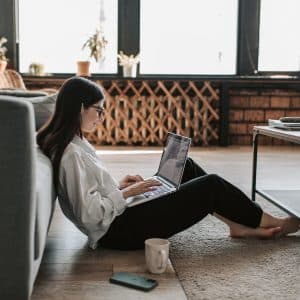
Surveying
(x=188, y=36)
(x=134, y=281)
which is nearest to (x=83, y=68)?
(x=188, y=36)

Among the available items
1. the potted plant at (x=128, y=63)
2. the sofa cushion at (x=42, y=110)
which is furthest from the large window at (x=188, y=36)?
the sofa cushion at (x=42, y=110)

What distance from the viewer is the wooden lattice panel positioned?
16.4 feet

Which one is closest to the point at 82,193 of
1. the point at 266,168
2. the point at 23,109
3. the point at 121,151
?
the point at 23,109

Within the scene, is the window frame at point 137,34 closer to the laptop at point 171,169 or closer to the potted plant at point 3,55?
the potted plant at point 3,55

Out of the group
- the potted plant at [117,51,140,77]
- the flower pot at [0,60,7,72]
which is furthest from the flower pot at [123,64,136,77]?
the flower pot at [0,60,7,72]

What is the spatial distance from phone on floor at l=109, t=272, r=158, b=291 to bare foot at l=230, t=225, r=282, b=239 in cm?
52

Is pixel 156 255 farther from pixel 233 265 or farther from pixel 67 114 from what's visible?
pixel 67 114

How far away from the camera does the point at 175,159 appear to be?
1.76 m

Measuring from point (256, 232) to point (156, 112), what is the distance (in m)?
3.25

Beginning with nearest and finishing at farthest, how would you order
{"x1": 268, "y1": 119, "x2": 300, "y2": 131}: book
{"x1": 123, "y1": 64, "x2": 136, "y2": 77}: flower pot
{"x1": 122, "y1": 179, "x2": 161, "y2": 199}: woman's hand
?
{"x1": 122, "y1": 179, "x2": 161, "y2": 199}: woman's hand < {"x1": 268, "y1": 119, "x2": 300, "y2": 131}: book < {"x1": 123, "y1": 64, "x2": 136, "y2": 77}: flower pot

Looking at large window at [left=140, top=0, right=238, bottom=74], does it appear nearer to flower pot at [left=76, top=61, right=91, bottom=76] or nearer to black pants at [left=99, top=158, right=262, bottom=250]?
flower pot at [left=76, top=61, right=91, bottom=76]

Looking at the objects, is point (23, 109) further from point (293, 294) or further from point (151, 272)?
point (293, 294)

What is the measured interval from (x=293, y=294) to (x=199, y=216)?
0.42m

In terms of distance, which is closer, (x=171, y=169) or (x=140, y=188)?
(x=140, y=188)
